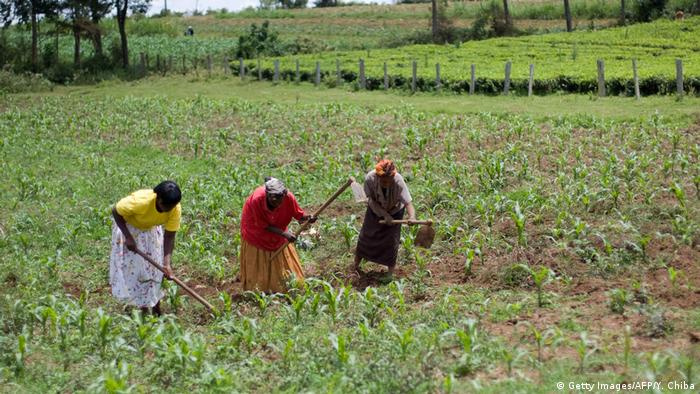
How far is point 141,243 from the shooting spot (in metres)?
7.80

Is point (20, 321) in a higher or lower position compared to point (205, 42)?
lower

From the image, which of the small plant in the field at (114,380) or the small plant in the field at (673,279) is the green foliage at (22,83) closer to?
the small plant in the field at (114,380)

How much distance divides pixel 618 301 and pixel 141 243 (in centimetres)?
431

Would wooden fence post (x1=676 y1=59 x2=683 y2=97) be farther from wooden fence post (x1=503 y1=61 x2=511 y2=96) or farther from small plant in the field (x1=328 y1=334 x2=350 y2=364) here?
small plant in the field (x1=328 y1=334 x2=350 y2=364)

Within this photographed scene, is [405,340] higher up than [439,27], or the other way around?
[439,27]

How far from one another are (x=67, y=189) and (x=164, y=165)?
217cm

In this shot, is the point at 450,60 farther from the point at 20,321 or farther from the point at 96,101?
the point at 20,321

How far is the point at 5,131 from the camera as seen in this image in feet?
63.6

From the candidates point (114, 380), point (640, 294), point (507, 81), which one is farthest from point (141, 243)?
point (507, 81)

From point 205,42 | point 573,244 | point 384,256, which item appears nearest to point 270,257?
point 384,256

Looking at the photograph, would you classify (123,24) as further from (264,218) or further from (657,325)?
(657,325)

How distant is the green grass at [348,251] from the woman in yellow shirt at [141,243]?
0.31 m

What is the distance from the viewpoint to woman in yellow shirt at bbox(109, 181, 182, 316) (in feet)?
24.6

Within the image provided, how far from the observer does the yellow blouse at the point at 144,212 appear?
24.5 ft
